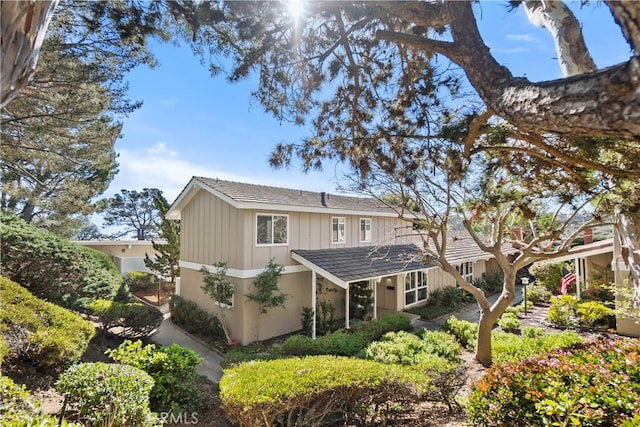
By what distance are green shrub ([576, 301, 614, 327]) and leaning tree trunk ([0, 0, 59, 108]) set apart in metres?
16.3

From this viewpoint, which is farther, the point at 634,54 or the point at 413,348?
the point at 413,348

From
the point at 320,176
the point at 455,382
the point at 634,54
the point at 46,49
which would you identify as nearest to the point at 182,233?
the point at 46,49

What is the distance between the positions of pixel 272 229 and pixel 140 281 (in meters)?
12.4

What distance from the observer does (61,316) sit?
653 centimetres

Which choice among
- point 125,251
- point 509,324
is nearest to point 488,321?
point 509,324

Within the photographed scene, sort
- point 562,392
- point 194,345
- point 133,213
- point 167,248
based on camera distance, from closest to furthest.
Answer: point 562,392 < point 194,345 < point 167,248 < point 133,213

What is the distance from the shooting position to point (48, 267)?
33.0 ft

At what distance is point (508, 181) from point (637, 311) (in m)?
7.59

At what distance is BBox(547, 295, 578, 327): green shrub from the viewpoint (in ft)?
39.4

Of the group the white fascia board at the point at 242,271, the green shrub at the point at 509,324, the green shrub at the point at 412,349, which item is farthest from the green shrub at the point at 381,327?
the green shrub at the point at 509,324

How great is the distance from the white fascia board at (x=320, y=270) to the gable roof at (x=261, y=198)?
2.03m

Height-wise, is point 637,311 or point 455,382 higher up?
point 637,311

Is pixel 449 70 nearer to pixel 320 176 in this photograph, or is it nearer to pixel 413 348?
pixel 320 176

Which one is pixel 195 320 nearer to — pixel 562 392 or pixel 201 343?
pixel 201 343
